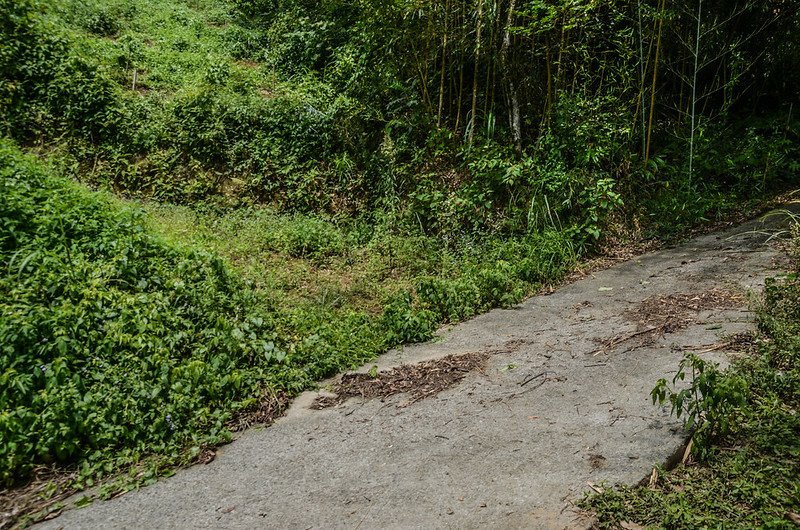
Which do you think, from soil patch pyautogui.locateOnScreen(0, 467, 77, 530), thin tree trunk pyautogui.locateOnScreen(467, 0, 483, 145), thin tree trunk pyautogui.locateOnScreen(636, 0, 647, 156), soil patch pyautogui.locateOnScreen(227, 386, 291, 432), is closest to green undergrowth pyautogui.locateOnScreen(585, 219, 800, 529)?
soil patch pyautogui.locateOnScreen(227, 386, 291, 432)

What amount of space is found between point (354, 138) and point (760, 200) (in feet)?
18.3

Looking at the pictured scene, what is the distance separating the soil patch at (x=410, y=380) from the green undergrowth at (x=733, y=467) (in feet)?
5.13

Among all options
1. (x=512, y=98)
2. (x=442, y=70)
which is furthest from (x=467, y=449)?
(x=442, y=70)

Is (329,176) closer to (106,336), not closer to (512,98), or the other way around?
(512,98)

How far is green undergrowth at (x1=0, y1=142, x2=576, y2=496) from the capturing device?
138 inches

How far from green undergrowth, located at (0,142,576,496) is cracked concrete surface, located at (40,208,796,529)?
349 millimetres

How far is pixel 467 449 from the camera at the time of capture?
3.30 meters

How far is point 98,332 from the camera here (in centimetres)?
400

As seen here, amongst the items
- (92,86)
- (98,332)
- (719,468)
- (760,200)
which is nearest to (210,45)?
(92,86)

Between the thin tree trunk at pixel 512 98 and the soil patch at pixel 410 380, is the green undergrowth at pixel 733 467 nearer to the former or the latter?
the soil patch at pixel 410 380

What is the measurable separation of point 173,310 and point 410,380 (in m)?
1.93

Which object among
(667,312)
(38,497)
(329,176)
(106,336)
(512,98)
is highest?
(512,98)

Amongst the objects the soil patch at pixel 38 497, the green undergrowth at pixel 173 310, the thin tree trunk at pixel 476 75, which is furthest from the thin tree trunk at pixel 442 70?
the soil patch at pixel 38 497

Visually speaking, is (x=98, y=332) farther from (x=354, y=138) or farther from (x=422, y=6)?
(x=422, y=6)
